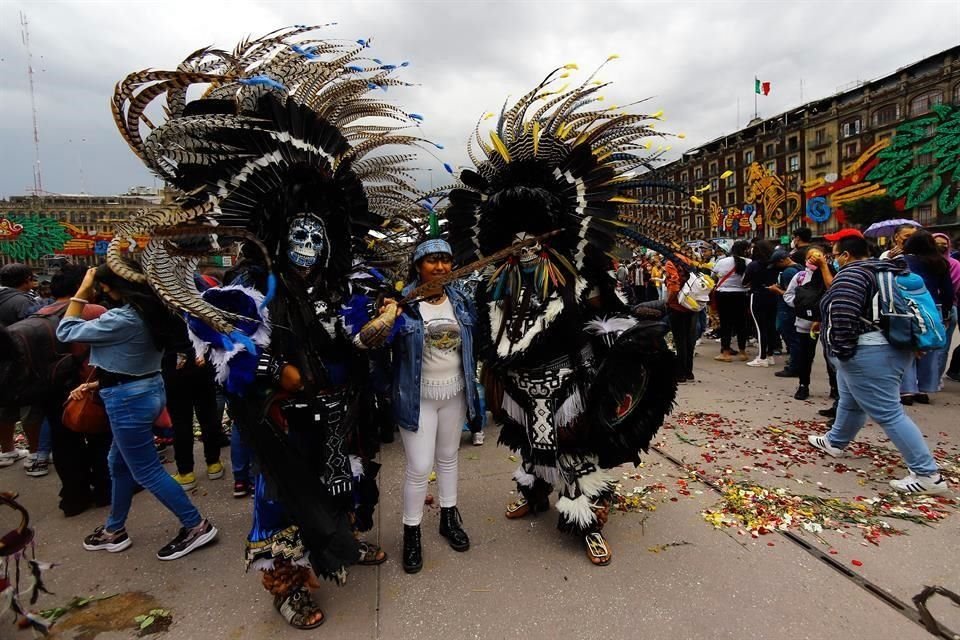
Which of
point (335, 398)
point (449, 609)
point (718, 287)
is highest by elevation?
point (718, 287)

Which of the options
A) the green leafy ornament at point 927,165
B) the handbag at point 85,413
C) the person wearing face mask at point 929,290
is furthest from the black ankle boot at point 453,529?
the green leafy ornament at point 927,165

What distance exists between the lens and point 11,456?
14.9ft

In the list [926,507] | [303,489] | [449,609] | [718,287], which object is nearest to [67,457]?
[303,489]

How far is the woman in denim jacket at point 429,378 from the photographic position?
2381 millimetres

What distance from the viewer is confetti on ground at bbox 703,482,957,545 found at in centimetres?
273

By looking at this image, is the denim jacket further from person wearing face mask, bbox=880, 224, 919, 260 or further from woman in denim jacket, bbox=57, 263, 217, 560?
person wearing face mask, bbox=880, 224, 919, 260

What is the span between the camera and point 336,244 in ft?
7.75

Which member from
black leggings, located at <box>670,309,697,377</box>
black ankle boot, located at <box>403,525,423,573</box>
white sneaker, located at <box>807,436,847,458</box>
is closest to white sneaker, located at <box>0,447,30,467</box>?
black ankle boot, located at <box>403,525,423,573</box>

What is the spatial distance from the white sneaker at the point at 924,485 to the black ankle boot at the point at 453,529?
2.82 m

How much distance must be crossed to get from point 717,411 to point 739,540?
106 inches

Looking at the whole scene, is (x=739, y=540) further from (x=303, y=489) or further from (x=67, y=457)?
(x=67, y=457)

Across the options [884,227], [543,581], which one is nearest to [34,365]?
[543,581]

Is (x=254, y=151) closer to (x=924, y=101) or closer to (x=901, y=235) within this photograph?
(x=901, y=235)

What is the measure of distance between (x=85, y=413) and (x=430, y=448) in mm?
2249
